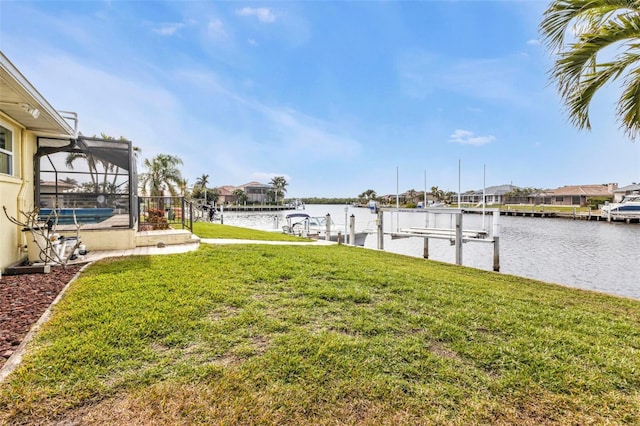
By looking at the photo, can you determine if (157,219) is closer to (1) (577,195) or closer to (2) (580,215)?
(2) (580,215)

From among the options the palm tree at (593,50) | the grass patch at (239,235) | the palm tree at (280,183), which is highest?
the palm tree at (280,183)

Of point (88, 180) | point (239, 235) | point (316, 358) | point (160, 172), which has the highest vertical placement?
point (160, 172)

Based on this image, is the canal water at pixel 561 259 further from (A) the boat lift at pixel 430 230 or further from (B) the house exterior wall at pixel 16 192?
(B) the house exterior wall at pixel 16 192

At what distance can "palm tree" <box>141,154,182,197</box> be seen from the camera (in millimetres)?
29516

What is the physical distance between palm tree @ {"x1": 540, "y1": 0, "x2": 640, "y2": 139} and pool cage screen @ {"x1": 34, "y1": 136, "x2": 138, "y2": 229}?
8359mm

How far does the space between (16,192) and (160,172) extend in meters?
26.3

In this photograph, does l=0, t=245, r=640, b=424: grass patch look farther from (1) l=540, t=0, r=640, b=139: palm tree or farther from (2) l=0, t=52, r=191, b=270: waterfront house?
(1) l=540, t=0, r=640, b=139: palm tree

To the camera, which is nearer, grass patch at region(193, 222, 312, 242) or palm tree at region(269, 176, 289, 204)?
grass patch at region(193, 222, 312, 242)

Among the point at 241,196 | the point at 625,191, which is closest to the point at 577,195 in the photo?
the point at 625,191

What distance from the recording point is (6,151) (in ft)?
17.0

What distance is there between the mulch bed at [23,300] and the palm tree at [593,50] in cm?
692

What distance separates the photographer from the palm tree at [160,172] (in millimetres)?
29516

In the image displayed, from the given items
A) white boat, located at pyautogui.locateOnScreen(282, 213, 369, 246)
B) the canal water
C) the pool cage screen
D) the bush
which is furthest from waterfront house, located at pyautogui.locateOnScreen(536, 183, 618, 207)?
the pool cage screen

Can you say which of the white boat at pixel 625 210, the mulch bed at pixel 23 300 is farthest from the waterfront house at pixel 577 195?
the mulch bed at pixel 23 300
